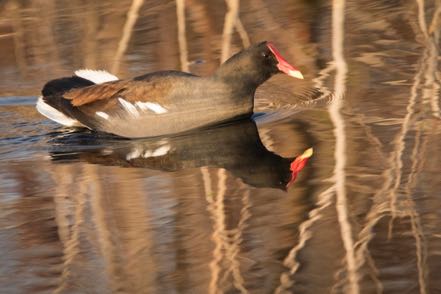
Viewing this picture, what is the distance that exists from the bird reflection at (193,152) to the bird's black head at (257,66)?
29 centimetres

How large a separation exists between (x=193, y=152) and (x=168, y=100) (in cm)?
59

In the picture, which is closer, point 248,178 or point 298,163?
point 248,178

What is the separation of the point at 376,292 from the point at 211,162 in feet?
7.96

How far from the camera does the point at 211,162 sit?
23.3 ft

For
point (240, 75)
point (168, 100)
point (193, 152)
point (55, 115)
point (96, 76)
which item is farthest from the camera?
point (96, 76)

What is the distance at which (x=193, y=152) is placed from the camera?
24.3 feet

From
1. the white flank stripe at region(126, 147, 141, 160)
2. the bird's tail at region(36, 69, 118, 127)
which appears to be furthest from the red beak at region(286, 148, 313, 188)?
the bird's tail at region(36, 69, 118, 127)

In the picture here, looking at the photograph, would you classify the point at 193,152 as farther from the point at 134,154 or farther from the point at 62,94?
the point at 62,94

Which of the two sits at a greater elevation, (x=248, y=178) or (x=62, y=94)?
(x=62, y=94)

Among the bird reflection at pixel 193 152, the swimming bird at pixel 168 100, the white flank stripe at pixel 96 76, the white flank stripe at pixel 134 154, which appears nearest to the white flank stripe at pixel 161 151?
the bird reflection at pixel 193 152

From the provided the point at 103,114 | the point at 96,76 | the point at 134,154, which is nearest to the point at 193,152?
the point at 134,154

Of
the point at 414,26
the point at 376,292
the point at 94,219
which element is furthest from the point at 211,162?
the point at 414,26

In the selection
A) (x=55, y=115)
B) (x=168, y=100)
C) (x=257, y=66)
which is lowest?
(x=55, y=115)

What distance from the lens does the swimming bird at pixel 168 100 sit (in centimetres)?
784
